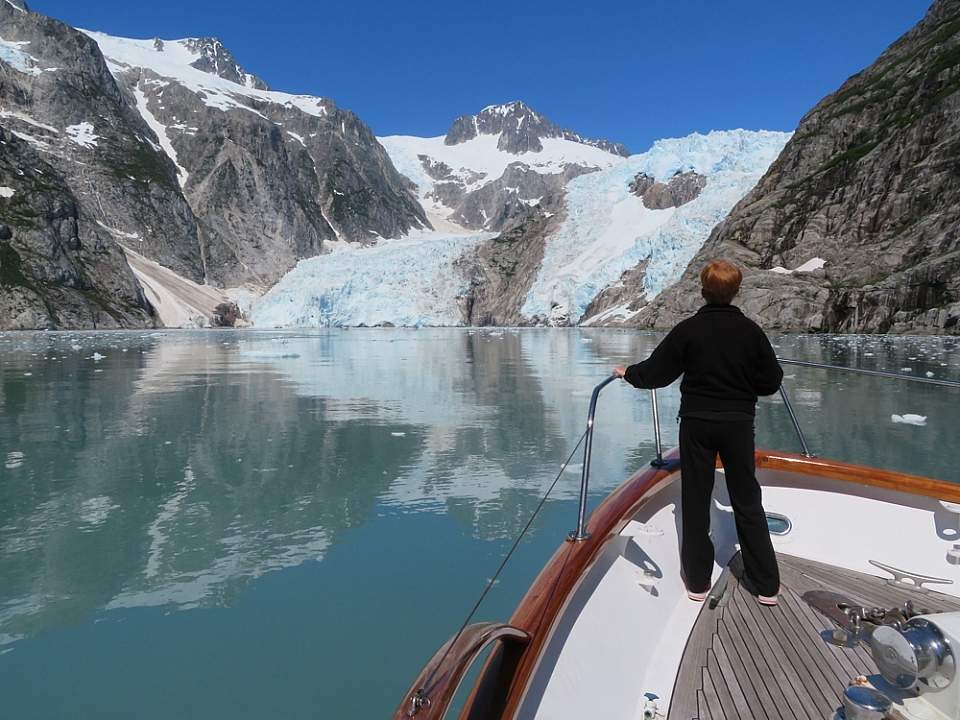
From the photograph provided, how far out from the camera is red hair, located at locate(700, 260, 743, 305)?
354cm

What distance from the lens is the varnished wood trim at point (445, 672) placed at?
1812 millimetres

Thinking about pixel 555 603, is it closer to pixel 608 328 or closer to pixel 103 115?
pixel 608 328

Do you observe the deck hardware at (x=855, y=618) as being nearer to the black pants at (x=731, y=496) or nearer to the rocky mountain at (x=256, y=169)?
the black pants at (x=731, y=496)

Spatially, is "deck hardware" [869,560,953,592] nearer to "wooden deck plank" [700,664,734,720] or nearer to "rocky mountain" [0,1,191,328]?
"wooden deck plank" [700,664,734,720]

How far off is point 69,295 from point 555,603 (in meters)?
84.2

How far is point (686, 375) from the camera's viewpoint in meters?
3.65

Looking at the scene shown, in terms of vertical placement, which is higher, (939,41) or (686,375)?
(939,41)

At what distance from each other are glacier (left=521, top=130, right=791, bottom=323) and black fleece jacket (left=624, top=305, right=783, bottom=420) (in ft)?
199

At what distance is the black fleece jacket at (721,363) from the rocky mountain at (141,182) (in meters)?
79.8

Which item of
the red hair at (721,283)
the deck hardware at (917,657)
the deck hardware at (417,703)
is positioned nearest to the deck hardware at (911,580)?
the deck hardware at (917,657)

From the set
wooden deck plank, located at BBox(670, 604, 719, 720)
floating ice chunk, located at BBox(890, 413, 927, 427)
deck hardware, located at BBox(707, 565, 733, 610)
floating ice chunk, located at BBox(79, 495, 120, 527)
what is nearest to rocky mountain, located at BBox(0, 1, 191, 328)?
floating ice chunk, located at BBox(79, 495, 120, 527)

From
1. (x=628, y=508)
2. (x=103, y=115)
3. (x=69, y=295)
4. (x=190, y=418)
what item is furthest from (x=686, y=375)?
(x=103, y=115)

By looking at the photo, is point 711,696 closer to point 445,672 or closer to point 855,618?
point 855,618

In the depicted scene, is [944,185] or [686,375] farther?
[944,185]
